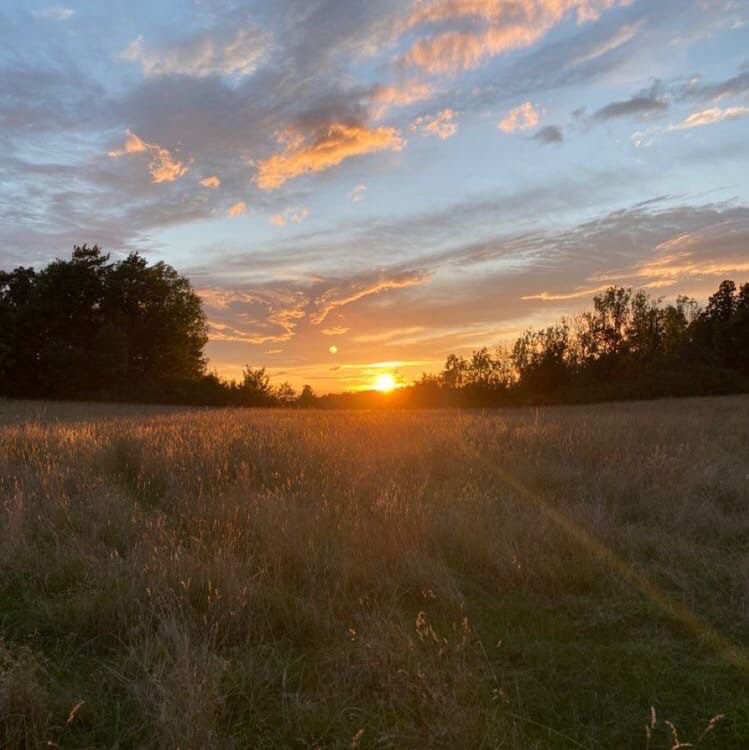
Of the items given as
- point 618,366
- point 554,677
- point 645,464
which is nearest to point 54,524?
point 554,677

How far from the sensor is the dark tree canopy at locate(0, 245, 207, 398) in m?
41.5

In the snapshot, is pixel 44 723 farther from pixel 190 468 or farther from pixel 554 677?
pixel 190 468

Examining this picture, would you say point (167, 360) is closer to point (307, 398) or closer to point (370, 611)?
point (307, 398)

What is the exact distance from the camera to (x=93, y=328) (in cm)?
4606

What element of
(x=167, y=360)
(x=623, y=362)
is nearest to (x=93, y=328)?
(x=167, y=360)

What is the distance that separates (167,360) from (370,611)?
48.5 m

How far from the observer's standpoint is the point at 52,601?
4.04 meters

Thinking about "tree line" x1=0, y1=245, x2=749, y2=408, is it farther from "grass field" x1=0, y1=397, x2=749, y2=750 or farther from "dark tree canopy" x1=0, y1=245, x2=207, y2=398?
"grass field" x1=0, y1=397, x2=749, y2=750

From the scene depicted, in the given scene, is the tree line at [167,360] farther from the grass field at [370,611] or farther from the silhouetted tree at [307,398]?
the grass field at [370,611]

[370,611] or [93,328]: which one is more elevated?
[93,328]

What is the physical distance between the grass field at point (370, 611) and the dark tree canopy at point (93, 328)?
3810 cm

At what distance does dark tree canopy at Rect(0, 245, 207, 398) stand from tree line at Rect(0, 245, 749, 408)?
8 cm

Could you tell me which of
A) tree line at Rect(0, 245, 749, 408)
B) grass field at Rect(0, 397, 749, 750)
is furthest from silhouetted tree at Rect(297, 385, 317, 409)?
grass field at Rect(0, 397, 749, 750)

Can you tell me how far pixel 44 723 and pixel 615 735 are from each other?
2721mm
